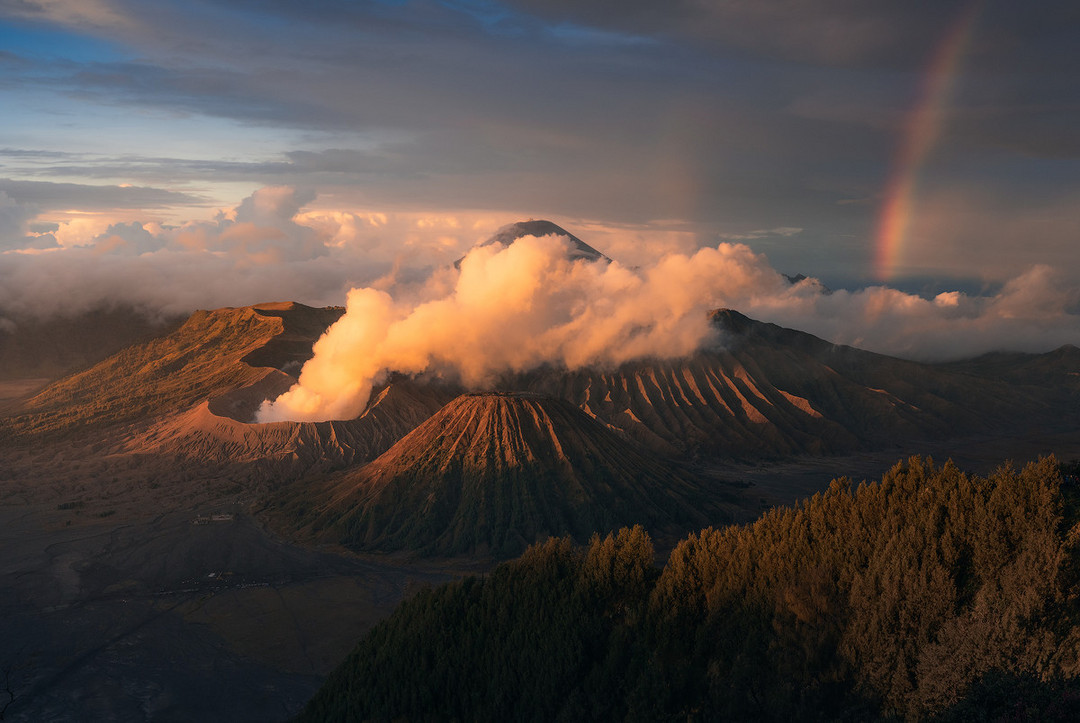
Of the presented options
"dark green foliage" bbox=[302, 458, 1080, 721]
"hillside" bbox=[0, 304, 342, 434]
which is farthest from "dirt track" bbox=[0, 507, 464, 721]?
"hillside" bbox=[0, 304, 342, 434]

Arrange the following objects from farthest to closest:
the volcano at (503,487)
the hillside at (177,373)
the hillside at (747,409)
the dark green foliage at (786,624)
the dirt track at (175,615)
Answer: the hillside at (747,409), the hillside at (177,373), the volcano at (503,487), the dirt track at (175,615), the dark green foliage at (786,624)

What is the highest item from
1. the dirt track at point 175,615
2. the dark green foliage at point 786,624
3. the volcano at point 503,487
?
the dark green foliage at point 786,624

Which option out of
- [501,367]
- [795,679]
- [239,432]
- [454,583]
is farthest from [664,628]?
[501,367]

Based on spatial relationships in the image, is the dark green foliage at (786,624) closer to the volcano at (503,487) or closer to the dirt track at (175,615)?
the dirt track at (175,615)

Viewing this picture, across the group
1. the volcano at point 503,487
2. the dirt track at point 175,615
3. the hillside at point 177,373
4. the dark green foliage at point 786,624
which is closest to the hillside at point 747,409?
the volcano at point 503,487

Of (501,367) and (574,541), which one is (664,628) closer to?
(574,541)

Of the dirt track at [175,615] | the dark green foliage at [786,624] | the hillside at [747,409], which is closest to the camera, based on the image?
the dark green foliage at [786,624]

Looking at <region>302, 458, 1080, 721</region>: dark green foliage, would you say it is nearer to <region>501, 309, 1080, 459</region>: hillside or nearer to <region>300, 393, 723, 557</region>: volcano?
<region>300, 393, 723, 557</region>: volcano

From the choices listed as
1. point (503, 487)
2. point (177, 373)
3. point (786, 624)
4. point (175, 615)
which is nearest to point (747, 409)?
point (503, 487)
